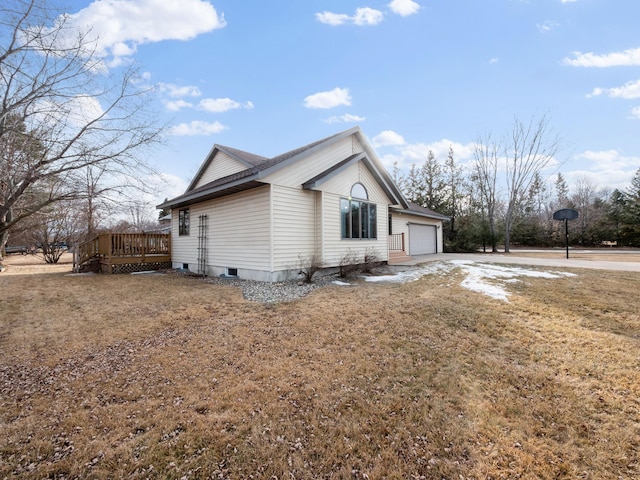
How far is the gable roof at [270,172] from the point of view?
8820 millimetres

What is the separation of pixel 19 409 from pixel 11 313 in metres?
4.70

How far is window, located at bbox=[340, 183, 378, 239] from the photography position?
11.0 meters

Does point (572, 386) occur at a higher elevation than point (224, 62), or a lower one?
lower

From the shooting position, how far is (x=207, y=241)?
38.9 ft

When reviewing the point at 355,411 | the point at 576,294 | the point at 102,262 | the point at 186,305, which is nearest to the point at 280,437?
the point at 355,411

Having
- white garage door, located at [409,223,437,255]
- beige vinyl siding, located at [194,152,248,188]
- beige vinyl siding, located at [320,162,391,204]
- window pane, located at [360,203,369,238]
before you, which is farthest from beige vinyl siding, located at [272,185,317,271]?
white garage door, located at [409,223,437,255]

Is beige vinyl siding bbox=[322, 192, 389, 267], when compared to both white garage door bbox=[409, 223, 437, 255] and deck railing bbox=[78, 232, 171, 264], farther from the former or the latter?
deck railing bbox=[78, 232, 171, 264]

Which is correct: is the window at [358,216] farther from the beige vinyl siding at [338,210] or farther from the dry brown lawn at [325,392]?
the dry brown lawn at [325,392]

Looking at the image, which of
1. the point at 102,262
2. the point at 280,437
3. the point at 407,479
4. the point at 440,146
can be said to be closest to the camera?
the point at 407,479

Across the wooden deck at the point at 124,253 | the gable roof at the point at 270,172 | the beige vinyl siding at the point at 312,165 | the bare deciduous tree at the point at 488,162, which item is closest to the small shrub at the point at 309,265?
the gable roof at the point at 270,172

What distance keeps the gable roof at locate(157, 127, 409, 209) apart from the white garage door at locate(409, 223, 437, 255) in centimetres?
511

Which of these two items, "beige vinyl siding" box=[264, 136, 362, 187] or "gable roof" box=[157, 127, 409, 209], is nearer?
"gable roof" box=[157, 127, 409, 209]

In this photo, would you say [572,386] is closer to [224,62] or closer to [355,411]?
[355,411]

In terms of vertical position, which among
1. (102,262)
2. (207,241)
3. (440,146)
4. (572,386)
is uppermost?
(440,146)
